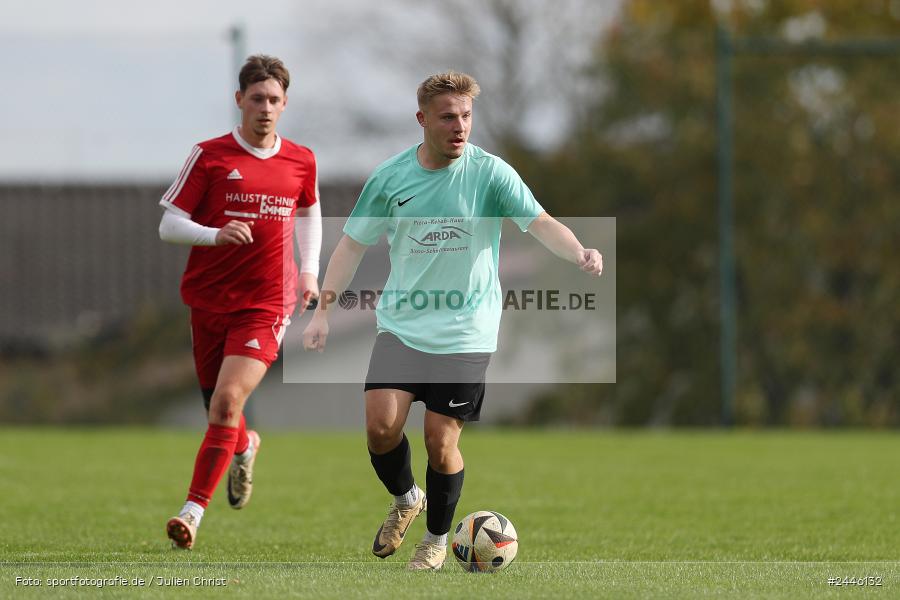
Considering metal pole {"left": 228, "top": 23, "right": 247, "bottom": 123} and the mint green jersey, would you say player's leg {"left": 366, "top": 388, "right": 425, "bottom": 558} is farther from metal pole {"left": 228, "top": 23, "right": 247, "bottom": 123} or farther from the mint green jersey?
metal pole {"left": 228, "top": 23, "right": 247, "bottom": 123}

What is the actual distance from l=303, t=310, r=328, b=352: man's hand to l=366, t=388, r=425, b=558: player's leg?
339mm

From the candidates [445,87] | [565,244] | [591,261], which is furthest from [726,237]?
[445,87]

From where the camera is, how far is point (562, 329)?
15.0 metres

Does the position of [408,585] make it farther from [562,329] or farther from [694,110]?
[694,110]

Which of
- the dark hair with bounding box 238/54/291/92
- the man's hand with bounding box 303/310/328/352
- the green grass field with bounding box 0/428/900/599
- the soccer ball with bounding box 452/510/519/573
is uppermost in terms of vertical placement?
the dark hair with bounding box 238/54/291/92

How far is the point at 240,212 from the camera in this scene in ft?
21.3

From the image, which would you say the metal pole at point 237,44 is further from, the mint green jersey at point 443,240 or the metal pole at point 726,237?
the mint green jersey at point 443,240

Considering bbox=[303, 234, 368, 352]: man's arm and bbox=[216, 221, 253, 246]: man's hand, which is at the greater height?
bbox=[216, 221, 253, 246]: man's hand

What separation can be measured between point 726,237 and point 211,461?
9567 mm

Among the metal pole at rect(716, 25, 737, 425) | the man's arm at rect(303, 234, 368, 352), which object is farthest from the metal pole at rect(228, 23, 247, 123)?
the man's arm at rect(303, 234, 368, 352)

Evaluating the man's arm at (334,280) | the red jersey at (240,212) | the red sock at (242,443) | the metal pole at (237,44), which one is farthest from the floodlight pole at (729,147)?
the man's arm at (334,280)

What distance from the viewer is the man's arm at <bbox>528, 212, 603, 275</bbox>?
211 inches

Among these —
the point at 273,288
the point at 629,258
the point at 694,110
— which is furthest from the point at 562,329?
the point at 273,288

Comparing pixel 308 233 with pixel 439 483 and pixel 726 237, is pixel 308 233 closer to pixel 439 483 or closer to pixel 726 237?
pixel 439 483
